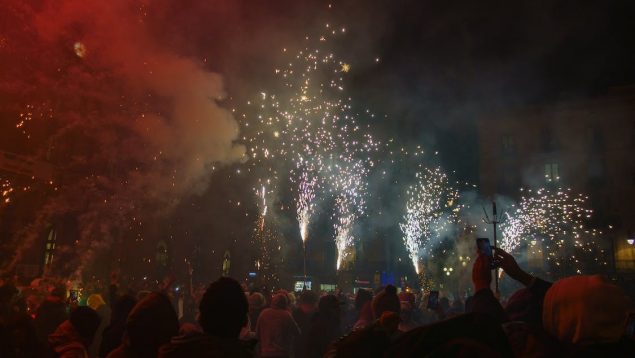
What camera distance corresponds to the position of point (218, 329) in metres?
2.39

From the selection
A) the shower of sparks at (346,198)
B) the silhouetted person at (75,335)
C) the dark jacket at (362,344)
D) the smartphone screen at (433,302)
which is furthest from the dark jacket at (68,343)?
the shower of sparks at (346,198)

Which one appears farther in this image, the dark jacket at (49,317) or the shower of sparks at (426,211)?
the shower of sparks at (426,211)

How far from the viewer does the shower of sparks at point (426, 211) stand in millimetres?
32375

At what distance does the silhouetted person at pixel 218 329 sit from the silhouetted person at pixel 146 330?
526mm

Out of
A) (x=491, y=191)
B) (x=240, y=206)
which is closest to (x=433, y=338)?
(x=240, y=206)

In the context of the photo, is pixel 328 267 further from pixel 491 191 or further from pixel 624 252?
pixel 624 252

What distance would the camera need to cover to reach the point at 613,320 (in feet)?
5.98

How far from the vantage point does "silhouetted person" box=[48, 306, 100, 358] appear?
367cm

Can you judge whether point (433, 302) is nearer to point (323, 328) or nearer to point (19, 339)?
point (323, 328)

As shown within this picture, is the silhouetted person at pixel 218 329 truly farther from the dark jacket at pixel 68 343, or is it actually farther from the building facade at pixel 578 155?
the building facade at pixel 578 155

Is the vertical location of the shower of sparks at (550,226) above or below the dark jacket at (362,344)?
above

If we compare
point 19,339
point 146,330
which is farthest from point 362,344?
point 19,339

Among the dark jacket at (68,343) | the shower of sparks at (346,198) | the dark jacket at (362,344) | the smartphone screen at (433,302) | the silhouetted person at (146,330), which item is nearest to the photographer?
the dark jacket at (362,344)

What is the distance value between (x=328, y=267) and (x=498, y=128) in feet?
61.8
